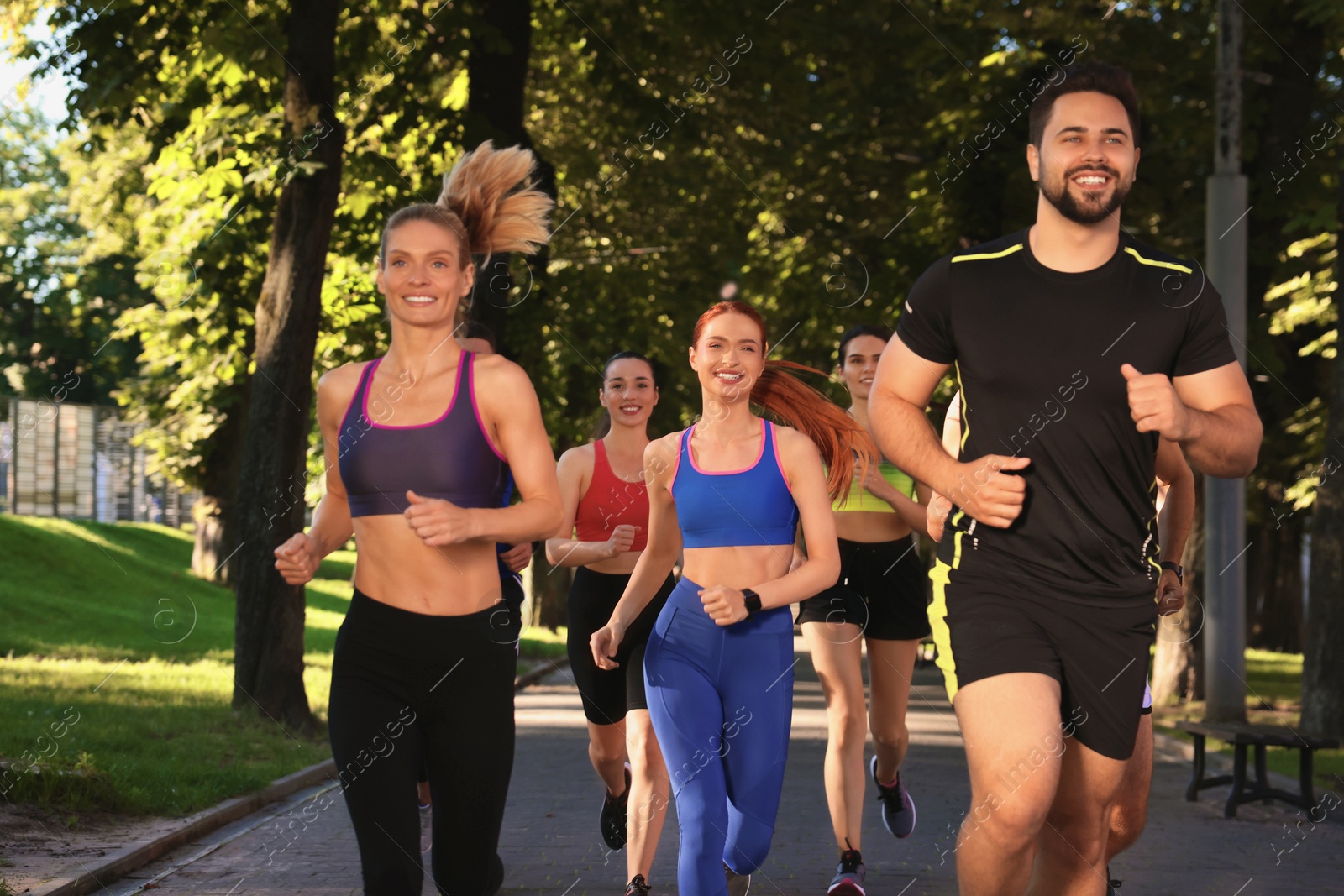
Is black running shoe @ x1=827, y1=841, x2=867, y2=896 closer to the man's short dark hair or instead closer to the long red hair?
the long red hair

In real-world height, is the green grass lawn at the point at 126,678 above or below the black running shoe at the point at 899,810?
below

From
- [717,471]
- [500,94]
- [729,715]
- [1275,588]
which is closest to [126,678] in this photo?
[500,94]

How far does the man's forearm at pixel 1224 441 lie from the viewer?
405 centimetres

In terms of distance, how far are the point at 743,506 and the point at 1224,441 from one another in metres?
2.07

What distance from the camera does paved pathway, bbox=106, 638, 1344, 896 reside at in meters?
7.79

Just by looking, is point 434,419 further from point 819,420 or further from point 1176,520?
point 1176,520

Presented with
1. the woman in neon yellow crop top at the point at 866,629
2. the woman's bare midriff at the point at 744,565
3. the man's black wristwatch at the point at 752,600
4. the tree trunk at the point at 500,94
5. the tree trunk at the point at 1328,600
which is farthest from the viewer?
the tree trunk at the point at 500,94

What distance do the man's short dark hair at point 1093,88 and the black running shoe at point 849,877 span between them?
3.75 metres

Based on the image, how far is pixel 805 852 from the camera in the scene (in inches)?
342

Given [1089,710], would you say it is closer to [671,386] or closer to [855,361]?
[855,361]

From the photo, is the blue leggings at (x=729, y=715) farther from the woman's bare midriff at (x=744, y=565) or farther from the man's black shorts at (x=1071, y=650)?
the man's black shorts at (x=1071, y=650)

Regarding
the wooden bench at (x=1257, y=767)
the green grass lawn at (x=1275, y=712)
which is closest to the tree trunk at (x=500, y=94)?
the green grass lawn at (x=1275, y=712)

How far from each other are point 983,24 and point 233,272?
8787 millimetres

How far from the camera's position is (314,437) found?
2547 centimetres
